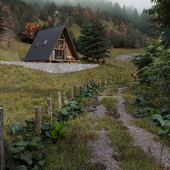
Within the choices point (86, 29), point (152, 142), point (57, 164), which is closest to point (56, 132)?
point (57, 164)

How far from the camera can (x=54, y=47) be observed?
90.0 feet

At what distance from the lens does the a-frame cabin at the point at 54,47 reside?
26.7 meters

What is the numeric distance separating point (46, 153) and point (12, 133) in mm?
1759

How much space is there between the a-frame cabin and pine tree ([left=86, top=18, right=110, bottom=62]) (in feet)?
21.8

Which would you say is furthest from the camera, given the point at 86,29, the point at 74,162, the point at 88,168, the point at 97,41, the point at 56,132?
the point at 86,29

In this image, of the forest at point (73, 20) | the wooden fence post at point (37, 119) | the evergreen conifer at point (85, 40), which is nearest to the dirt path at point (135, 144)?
the wooden fence post at point (37, 119)

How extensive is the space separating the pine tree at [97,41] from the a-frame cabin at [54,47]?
6658mm

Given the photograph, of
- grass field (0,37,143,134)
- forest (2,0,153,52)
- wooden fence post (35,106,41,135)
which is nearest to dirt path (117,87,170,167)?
wooden fence post (35,106,41,135)

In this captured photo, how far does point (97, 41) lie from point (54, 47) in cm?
1369

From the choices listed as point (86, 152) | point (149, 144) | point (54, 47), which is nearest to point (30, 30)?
point (54, 47)

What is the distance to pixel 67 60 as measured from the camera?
94.9 feet

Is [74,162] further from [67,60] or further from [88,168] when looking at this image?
[67,60]

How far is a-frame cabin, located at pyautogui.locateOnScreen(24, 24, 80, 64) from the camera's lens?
1050 inches

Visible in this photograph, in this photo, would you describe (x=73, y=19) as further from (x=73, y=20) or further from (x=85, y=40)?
(x=85, y=40)
